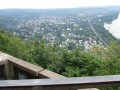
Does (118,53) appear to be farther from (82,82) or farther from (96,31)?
(96,31)

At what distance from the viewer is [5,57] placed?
142 inches

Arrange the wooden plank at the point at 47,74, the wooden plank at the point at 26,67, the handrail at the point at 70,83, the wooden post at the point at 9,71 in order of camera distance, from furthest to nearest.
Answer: the wooden post at the point at 9,71 < the wooden plank at the point at 26,67 < the wooden plank at the point at 47,74 < the handrail at the point at 70,83

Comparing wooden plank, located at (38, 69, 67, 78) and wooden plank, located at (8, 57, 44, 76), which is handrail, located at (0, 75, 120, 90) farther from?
wooden plank, located at (8, 57, 44, 76)

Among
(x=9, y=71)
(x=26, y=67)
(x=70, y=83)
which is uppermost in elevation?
(x=70, y=83)

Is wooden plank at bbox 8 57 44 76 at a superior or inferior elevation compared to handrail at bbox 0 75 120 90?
inferior

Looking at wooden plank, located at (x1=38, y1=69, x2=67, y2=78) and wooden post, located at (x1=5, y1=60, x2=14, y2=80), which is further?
wooden post, located at (x1=5, y1=60, x2=14, y2=80)

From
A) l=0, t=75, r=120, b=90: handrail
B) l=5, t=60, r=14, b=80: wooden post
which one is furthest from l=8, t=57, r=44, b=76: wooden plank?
l=0, t=75, r=120, b=90: handrail

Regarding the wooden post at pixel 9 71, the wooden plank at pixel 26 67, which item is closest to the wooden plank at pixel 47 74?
the wooden plank at pixel 26 67

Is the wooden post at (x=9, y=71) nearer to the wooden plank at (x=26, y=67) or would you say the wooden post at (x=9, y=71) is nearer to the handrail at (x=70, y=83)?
the wooden plank at (x=26, y=67)

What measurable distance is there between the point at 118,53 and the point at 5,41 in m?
9.44

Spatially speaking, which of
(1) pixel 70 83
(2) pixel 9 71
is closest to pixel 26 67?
(2) pixel 9 71

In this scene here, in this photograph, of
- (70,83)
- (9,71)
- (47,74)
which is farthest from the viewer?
(9,71)

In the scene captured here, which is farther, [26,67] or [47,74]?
[26,67]

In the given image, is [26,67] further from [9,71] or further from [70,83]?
[70,83]
